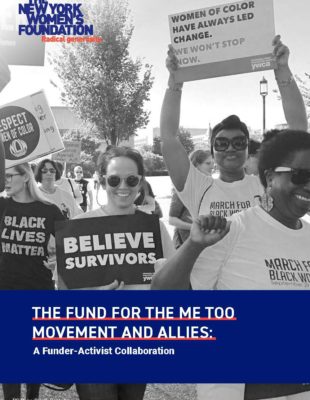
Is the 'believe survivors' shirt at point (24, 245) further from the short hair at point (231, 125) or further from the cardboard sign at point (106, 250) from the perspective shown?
the short hair at point (231, 125)

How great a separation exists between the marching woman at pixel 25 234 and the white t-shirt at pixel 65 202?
173 cm

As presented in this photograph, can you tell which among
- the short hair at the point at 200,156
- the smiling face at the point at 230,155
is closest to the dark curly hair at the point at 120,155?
the smiling face at the point at 230,155

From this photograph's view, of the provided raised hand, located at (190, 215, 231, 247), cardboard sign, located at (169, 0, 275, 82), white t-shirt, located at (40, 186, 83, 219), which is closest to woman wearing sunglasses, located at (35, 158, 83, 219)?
white t-shirt, located at (40, 186, 83, 219)

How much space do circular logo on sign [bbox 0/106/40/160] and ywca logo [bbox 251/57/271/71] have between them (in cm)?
155

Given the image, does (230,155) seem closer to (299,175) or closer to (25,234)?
(299,175)

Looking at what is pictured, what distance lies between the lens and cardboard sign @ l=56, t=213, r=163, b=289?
9.00 ft

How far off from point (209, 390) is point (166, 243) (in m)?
1.00

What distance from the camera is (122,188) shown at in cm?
283

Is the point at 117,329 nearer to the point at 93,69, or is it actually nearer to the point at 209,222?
the point at 209,222

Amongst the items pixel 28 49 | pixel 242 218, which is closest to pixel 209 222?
pixel 242 218

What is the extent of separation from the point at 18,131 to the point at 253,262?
2.42 meters

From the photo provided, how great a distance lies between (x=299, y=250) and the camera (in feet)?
6.32

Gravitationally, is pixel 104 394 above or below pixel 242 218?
below

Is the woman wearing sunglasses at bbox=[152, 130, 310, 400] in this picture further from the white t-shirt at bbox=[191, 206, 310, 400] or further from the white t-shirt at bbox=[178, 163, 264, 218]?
the white t-shirt at bbox=[178, 163, 264, 218]
